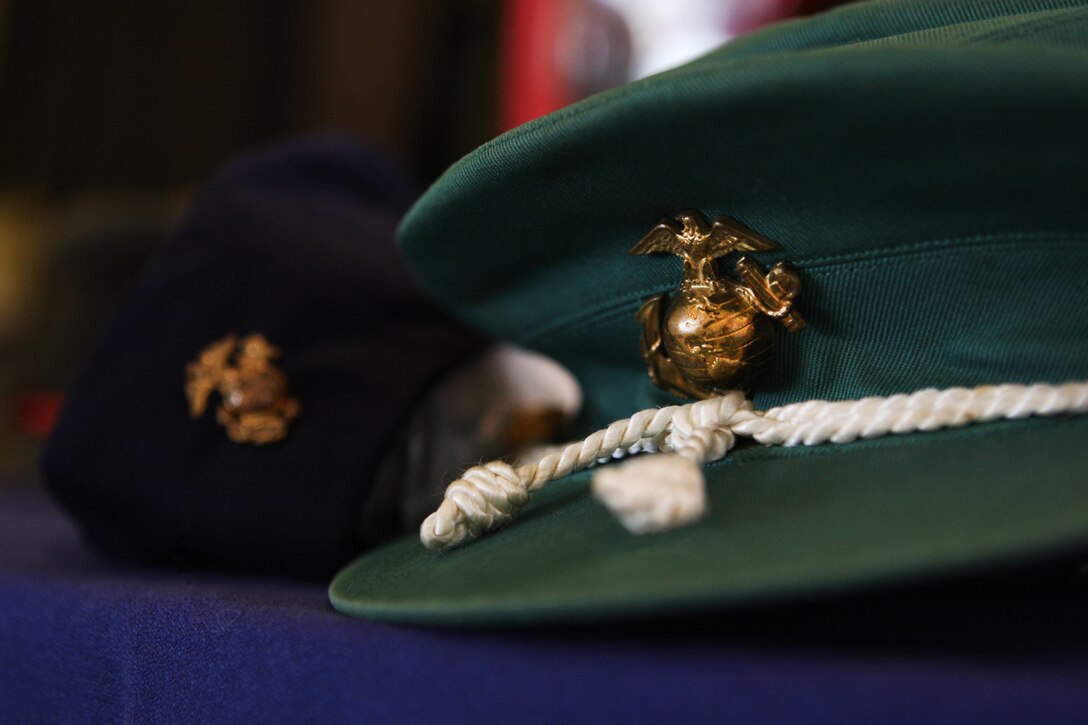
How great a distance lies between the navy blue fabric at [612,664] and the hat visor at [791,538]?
0.02 m

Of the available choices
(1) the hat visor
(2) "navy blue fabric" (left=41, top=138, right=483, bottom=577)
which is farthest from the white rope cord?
(2) "navy blue fabric" (left=41, top=138, right=483, bottom=577)

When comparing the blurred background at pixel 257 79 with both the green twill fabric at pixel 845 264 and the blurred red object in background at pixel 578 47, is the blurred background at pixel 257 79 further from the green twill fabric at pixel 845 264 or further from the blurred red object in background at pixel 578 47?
the green twill fabric at pixel 845 264

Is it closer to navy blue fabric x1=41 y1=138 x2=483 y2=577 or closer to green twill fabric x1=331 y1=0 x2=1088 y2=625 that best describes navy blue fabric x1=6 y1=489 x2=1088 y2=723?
green twill fabric x1=331 y1=0 x2=1088 y2=625

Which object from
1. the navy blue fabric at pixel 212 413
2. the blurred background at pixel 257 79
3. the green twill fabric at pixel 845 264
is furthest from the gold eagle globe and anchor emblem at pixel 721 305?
the blurred background at pixel 257 79

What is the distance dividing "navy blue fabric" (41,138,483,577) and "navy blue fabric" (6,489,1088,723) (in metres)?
0.13

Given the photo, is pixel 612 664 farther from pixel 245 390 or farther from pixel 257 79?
pixel 257 79

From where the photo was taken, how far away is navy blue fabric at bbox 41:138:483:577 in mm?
547

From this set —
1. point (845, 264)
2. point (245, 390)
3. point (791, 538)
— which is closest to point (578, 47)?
point (245, 390)

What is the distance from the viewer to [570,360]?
0.54 m

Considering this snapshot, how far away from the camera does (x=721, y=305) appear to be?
38 centimetres

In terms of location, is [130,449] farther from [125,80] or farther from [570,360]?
[125,80]

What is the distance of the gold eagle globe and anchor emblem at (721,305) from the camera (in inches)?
14.8

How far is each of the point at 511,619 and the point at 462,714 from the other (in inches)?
1.4

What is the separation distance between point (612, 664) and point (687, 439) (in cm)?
11
